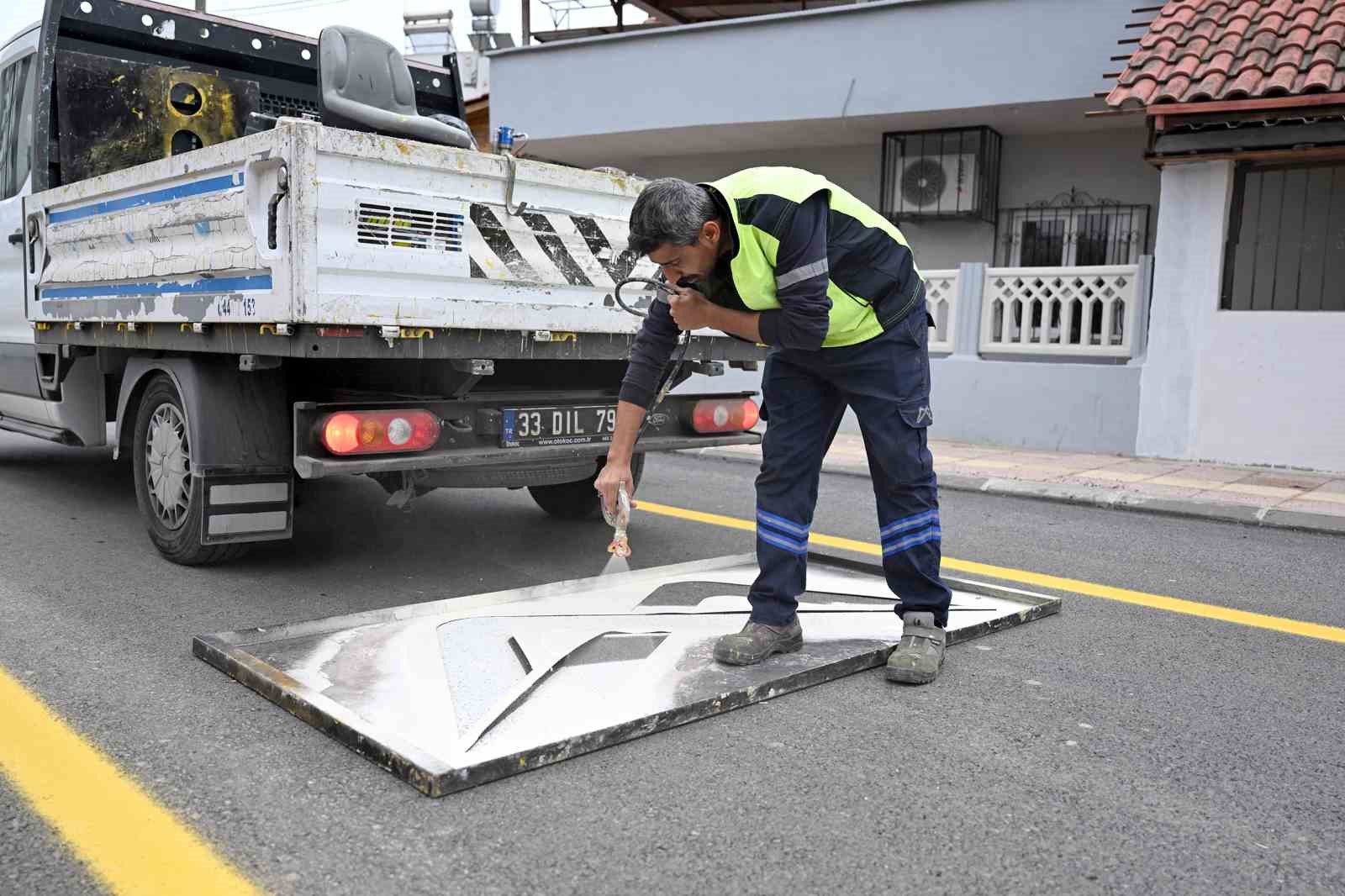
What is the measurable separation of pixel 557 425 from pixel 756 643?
1.55 meters

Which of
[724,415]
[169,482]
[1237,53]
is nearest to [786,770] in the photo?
[724,415]

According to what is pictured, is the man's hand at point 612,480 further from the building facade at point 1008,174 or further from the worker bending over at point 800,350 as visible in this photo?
the building facade at point 1008,174

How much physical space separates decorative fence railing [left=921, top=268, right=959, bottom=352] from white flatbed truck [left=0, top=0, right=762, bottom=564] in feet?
19.0

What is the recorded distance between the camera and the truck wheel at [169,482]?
465 centimetres

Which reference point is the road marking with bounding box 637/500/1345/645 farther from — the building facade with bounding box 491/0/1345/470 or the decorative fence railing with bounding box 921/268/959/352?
the decorative fence railing with bounding box 921/268/959/352

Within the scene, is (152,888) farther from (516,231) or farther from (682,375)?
(682,375)

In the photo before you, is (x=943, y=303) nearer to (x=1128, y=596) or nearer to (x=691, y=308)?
(x=1128, y=596)

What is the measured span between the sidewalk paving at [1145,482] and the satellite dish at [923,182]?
12.4 feet

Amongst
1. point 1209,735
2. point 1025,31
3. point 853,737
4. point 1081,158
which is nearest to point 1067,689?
point 1209,735

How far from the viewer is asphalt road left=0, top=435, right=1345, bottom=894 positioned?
7.64ft

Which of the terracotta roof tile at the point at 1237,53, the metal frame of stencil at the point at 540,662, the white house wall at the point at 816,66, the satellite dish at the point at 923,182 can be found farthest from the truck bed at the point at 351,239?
the satellite dish at the point at 923,182

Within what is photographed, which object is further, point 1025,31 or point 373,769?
point 1025,31

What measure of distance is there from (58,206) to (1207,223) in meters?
8.01

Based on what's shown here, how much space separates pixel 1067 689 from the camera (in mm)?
3488
